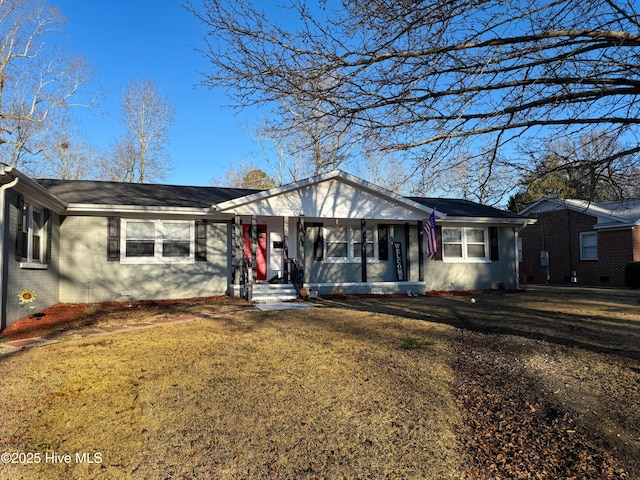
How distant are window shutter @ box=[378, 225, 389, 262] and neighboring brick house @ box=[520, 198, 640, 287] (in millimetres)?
7450

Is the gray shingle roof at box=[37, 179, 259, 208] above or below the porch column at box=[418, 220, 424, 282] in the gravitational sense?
above

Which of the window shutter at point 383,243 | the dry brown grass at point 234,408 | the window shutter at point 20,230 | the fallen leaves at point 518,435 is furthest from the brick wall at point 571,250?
the window shutter at point 20,230

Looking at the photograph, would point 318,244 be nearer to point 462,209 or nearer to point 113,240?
point 113,240

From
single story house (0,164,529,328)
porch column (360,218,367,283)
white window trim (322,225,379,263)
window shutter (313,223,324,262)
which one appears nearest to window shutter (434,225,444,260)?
single story house (0,164,529,328)

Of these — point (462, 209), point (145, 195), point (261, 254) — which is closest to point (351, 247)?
point (261, 254)

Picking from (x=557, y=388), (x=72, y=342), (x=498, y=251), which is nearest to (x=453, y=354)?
(x=557, y=388)

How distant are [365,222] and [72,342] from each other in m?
9.23

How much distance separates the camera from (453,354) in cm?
590

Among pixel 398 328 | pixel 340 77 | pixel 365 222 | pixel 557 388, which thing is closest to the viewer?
pixel 557 388

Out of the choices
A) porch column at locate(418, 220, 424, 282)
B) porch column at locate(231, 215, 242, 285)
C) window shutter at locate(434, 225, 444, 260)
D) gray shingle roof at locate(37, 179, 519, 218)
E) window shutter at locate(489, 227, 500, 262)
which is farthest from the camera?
window shutter at locate(489, 227, 500, 262)

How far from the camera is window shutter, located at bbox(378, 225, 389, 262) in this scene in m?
14.7

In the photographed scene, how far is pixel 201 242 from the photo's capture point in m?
12.8

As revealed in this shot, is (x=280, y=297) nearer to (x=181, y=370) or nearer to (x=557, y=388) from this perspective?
(x=181, y=370)

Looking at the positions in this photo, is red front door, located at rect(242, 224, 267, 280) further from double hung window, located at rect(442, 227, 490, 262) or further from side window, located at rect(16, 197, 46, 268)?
double hung window, located at rect(442, 227, 490, 262)
